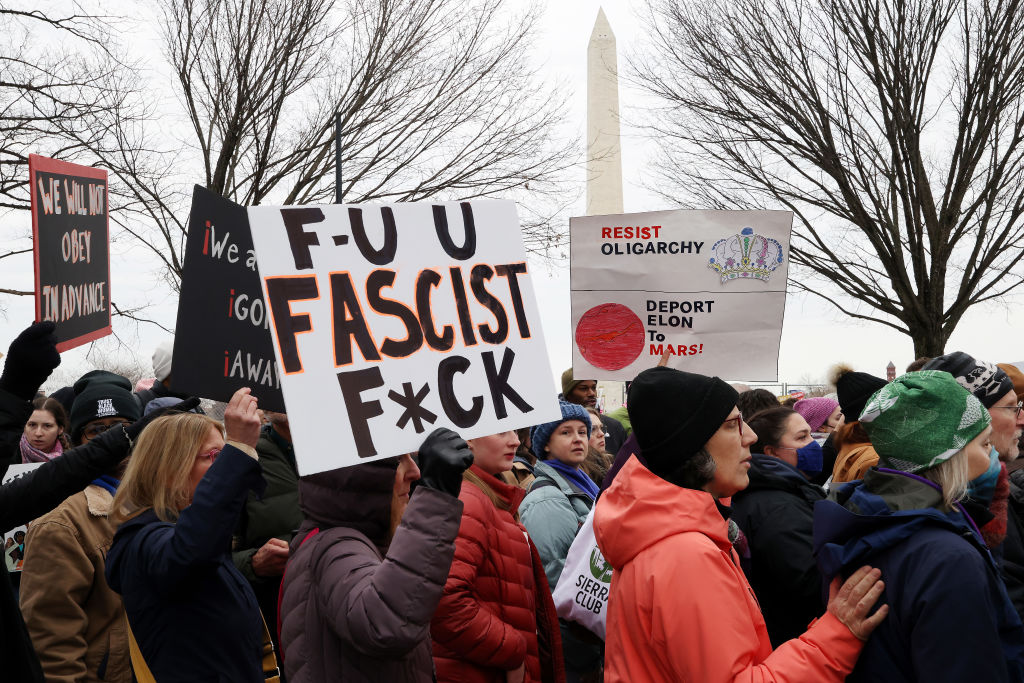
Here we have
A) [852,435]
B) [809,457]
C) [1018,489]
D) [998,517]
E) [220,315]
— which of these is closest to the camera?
[220,315]

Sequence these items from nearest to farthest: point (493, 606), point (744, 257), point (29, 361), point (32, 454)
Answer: point (29, 361), point (493, 606), point (744, 257), point (32, 454)

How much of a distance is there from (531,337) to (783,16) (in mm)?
9619

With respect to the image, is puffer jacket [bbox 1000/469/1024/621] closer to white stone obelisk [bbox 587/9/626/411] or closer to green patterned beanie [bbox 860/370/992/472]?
green patterned beanie [bbox 860/370/992/472]

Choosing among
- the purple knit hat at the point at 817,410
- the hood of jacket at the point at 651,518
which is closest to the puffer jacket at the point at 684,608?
the hood of jacket at the point at 651,518

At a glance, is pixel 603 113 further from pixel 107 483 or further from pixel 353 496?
pixel 353 496

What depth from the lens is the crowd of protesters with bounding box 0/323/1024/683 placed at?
93.7 inches

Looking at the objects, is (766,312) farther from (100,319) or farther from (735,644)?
(100,319)

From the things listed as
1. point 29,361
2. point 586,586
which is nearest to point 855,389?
point 586,586

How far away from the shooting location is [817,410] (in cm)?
632

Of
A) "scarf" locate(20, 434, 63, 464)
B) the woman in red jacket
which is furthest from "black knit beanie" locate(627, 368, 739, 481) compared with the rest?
"scarf" locate(20, 434, 63, 464)

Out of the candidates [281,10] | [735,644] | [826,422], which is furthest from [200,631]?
[281,10]

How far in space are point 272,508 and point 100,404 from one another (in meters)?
1.05

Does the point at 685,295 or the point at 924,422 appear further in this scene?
the point at 685,295

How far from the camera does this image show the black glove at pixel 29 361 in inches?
124
